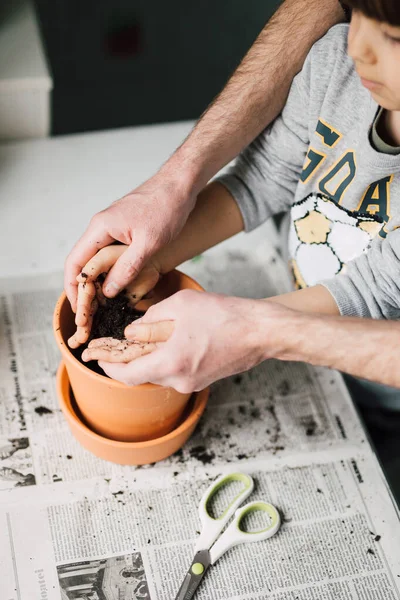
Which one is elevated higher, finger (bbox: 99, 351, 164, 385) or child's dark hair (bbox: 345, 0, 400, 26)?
child's dark hair (bbox: 345, 0, 400, 26)

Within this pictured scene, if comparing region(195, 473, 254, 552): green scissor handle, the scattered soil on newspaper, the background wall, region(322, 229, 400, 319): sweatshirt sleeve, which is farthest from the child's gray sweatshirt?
the background wall

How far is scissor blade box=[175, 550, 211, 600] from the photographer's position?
72cm

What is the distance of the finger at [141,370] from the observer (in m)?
0.66

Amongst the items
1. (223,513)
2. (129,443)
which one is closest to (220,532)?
(223,513)

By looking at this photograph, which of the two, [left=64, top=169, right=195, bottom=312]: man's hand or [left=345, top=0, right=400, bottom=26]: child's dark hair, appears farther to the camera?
[left=64, top=169, right=195, bottom=312]: man's hand

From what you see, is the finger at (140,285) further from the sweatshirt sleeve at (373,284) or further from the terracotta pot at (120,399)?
the sweatshirt sleeve at (373,284)

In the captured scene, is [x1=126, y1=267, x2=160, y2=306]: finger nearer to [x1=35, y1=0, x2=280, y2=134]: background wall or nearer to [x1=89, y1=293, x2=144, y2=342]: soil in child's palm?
[x1=89, y1=293, x2=144, y2=342]: soil in child's palm

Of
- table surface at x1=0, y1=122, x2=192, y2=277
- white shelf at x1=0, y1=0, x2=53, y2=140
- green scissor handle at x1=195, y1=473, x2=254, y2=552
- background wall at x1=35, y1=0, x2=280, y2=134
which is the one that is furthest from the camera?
background wall at x1=35, y1=0, x2=280, y2=134

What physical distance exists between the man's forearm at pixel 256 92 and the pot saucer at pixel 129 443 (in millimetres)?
291

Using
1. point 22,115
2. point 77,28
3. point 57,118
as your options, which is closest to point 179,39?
point 77,28

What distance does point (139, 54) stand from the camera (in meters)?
1.77

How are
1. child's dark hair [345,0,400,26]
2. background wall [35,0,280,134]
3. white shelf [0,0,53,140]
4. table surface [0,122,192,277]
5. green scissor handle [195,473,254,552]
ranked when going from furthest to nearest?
background wall [35,0,280,134]
white shelf [0,0,53,140]
table surface [0,122,192,277]
green scissor handle [195,473,254,552]
child's dark hair [345,0,400,26]

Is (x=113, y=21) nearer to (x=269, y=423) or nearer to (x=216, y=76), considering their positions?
(x=216, y=76)

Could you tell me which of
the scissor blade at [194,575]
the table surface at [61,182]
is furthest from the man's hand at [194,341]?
the table surface at [61,182]
